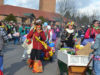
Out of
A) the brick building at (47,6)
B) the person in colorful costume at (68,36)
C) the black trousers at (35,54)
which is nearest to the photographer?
the person in colorful costume at (68,36)

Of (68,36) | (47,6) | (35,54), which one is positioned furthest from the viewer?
(47,6)

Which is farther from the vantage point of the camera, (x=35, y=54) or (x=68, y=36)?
(x=35, y=54)

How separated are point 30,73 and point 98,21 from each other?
2.94 meters

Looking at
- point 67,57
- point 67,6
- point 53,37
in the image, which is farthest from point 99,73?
point 67,6

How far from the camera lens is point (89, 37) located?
20.6ft

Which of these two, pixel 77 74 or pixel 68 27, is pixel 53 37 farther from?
pixel 77 74

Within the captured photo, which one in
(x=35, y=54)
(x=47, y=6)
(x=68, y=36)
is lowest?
(x=35, y=54)

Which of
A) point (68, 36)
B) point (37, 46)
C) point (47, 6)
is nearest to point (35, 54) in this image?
point (37, 46)

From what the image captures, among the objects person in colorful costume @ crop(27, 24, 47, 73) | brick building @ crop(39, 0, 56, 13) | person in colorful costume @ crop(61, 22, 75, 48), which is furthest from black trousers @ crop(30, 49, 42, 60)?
brick building @ crop(39, 0, 56, 13)

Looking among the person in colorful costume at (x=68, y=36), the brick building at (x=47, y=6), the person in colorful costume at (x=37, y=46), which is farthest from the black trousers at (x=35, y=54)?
the brick building at (x=47, y=6)

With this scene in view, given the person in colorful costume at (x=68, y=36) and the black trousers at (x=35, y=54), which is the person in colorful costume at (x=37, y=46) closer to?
the black trousers at (x=35, y=54)

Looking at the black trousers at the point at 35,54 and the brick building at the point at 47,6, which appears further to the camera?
the brick building at the point at 47,6

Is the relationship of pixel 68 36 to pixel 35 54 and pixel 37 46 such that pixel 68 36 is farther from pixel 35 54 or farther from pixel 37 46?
pixel 35 54

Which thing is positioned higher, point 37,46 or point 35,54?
point 37,46
